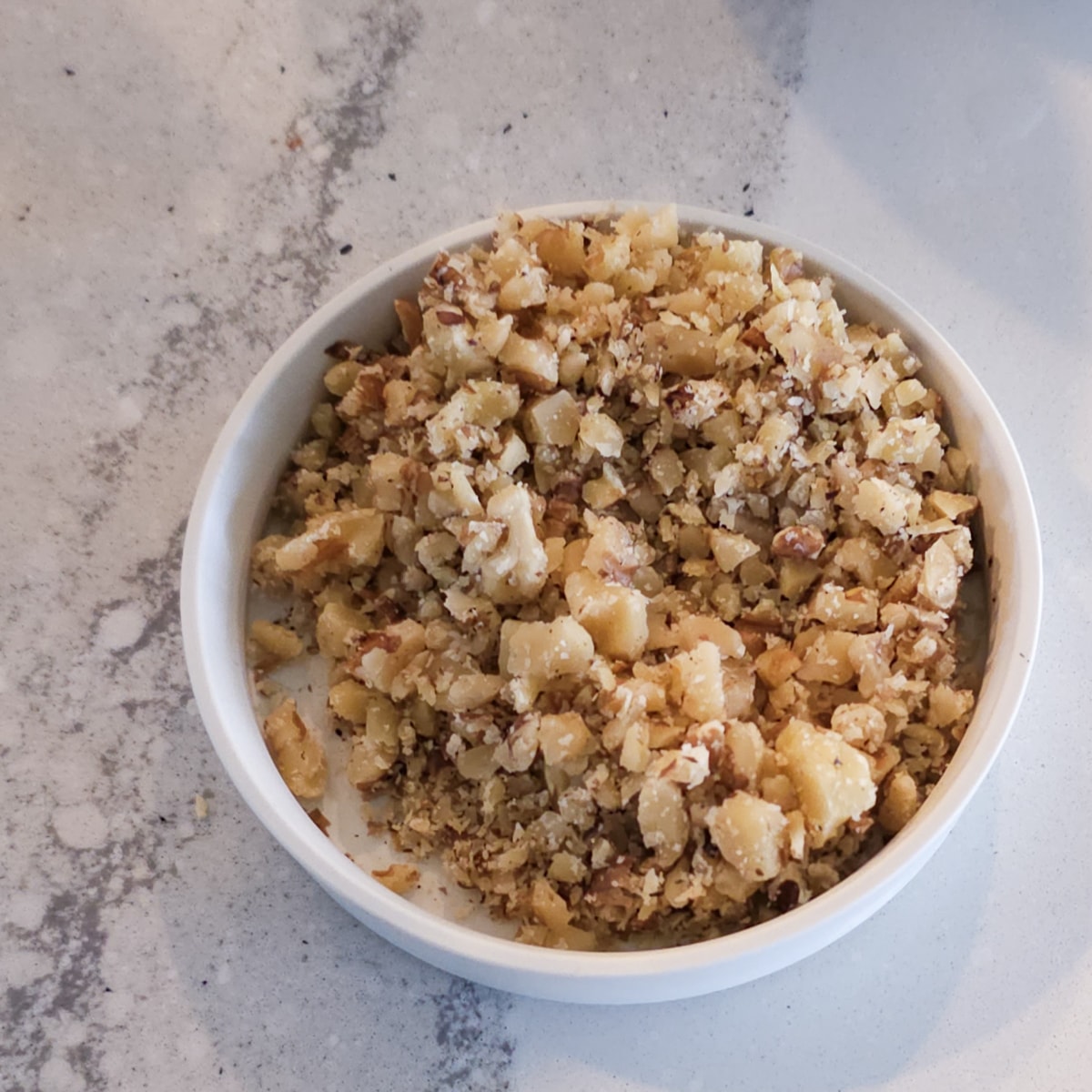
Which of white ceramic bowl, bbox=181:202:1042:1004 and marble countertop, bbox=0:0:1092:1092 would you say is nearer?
white ceramic bowl, bbox=181:202:1042:1004

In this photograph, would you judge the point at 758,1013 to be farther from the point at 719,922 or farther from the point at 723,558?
the point at 723,558

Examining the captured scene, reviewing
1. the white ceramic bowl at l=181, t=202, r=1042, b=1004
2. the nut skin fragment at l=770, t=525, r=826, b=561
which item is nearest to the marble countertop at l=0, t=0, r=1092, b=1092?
the white ceramic bowl at l=181, t=202, r=1042, b=1004

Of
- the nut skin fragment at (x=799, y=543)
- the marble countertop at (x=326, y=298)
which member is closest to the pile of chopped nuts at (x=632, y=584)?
the nut skin fragment at (x=799, y=543)

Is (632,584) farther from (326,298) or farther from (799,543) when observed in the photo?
(326,298)

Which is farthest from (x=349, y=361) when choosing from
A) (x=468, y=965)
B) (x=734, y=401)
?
(x=468, y=965)

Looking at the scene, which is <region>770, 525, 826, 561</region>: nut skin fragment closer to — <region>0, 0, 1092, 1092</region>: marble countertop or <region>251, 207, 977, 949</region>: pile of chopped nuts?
<region>251, 207, 977, 949</region>: pile of chopped nuts

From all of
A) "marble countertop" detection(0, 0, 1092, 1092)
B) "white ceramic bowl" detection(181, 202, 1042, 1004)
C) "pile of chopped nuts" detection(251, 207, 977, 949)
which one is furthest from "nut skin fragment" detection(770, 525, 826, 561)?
"marble countertop" detection(0, 0, 1092, 1092)
